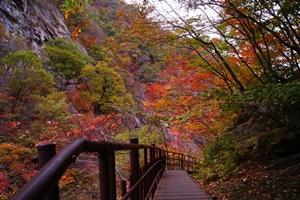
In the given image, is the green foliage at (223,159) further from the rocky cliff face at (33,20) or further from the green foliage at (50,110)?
the rocky cliff face at (33,20)

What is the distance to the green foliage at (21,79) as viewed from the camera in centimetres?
1414

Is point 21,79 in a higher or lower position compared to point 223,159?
higher

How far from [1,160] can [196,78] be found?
30.3ft

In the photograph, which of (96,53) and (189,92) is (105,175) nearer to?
(189,92)

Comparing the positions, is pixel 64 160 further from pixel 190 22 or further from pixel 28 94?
pixel 28 94

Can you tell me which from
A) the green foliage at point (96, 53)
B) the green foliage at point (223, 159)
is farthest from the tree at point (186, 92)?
the green foliage at point (96, 53)

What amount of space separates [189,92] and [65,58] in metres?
8.92

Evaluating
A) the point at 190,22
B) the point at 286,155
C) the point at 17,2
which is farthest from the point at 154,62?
the point at 286,155

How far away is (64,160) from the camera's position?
1.26 metres

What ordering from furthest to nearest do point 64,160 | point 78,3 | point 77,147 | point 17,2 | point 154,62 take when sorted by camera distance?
point 154,62
point 17,2
point 78,3
point 77,147
point 64,160

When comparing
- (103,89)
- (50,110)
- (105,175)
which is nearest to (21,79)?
(50,110)

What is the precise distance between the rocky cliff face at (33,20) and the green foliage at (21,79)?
11.1ft

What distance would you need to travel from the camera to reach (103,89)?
76.3 ft

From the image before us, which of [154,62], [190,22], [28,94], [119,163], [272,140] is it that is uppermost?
[154,62]
